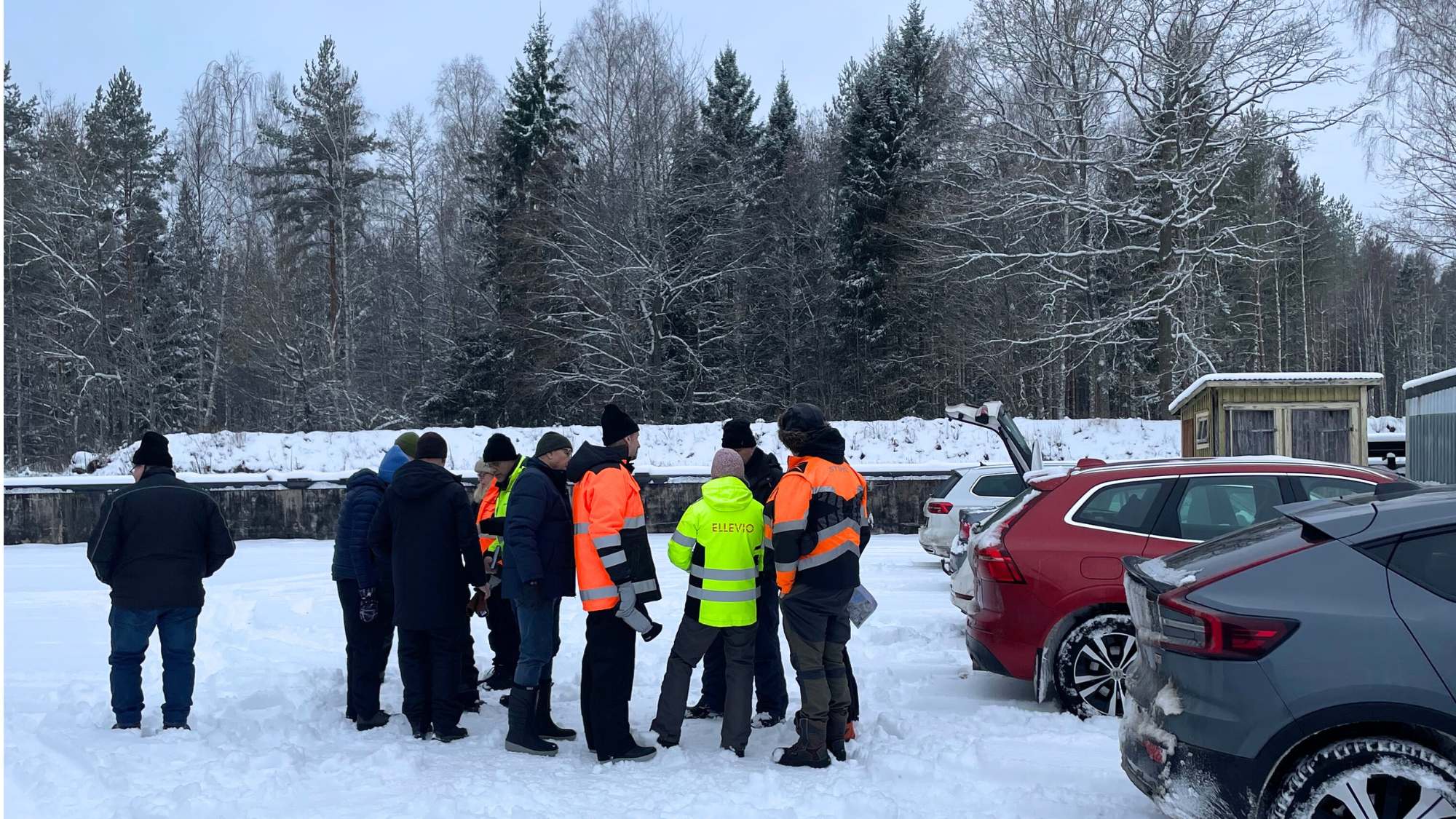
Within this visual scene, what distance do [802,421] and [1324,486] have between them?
3.65 m

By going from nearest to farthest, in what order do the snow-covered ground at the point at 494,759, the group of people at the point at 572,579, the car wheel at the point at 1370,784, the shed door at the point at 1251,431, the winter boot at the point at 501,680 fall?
the car wheel at the point at 1370,784 < the snow-covered ground at the point at 494,759 < the group of people at the point at 572,579 < the winter boot at the point at 501,680 < the shed door at the point at 1251,431

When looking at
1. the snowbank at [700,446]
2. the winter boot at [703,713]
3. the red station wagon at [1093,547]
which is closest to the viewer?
the red station wagon at [1093,547]

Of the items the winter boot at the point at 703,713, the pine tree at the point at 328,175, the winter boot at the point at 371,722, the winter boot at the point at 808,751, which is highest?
the pine tree at the point at 328,175

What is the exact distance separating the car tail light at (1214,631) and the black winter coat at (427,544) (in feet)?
13.9

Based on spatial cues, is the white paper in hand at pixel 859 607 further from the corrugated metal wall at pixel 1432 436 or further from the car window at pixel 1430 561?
the corrugated metal wall at pixel 1432 436

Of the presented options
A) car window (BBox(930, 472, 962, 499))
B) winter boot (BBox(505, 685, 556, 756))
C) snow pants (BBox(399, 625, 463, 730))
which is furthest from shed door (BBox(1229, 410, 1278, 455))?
snow pants (BBox(399, 625, 463, 730))

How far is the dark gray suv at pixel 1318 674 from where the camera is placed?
387 centimetres

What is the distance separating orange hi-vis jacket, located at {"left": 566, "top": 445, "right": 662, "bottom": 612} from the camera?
6.32m

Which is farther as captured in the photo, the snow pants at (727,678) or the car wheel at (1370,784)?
the snow pants at (727,678)

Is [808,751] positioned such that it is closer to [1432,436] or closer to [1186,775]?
[1186,775]

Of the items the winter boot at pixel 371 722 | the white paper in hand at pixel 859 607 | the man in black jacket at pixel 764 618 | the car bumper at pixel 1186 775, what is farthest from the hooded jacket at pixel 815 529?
the winter boot at pixel 371 722

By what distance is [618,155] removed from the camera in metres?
33.3

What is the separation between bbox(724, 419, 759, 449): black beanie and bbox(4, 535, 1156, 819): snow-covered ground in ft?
5.97

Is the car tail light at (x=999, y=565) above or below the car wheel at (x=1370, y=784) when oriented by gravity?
above
